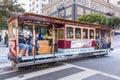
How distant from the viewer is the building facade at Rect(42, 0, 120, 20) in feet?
142

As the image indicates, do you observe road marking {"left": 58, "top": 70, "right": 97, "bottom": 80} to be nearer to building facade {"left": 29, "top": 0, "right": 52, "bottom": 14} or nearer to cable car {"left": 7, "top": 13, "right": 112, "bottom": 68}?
cable car {"left": 7, "top": 13, "right": 112, "bottom": 68}

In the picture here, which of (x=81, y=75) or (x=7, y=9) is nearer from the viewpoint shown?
(x=81, y=75)

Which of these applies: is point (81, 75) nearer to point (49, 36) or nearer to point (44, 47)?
point (44, 47)

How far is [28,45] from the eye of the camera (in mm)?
9617

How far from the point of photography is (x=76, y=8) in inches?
1708

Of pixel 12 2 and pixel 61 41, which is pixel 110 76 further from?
pixel 12 2

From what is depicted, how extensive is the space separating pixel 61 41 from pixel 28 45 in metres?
2.60

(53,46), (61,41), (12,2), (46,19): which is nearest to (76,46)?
(61,41)

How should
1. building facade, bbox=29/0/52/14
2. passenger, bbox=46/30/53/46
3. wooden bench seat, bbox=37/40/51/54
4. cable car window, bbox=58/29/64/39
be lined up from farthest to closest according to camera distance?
building facade, bbox=29/0/52/14 < cable car window, bbox=58/29/64/39 < passenger, bbox=46/30/53/46 < wooden bench seat, bbox=37/40/51/54

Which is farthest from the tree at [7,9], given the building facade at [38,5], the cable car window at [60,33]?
the building facade at [38,5]

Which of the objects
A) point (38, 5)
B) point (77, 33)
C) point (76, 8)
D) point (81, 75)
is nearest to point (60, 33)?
point (77, 33)

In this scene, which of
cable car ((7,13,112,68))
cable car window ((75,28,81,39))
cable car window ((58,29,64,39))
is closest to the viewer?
cable car ((7,13,112,68))

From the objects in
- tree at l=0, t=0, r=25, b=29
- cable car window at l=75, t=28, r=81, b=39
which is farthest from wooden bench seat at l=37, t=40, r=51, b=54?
tree at l=0, t=0, r=25, b=29

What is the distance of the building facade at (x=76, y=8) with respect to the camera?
142 ft
